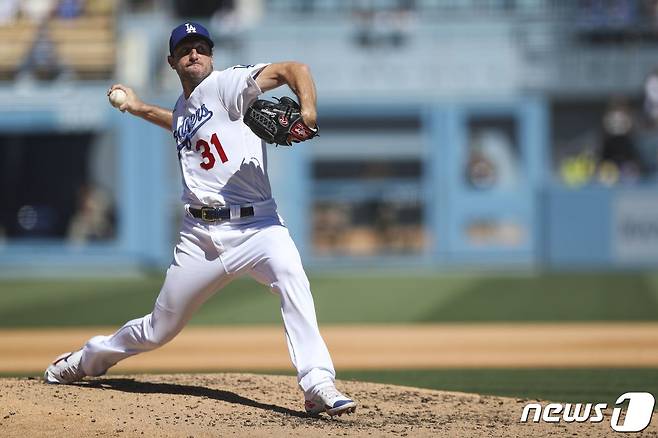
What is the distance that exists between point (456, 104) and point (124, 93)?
13.1 m

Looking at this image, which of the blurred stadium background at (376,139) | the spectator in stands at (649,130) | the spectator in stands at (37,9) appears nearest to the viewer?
the blurred stadium background at (376,139)

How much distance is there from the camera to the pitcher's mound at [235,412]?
5.65m

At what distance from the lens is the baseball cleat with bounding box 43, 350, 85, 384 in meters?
6.57

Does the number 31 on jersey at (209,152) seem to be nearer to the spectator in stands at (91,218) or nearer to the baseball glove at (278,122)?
the baseball glove at (278,122)

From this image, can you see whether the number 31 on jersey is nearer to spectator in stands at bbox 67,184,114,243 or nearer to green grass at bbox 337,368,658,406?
green grass at bbox 337,368,658,406

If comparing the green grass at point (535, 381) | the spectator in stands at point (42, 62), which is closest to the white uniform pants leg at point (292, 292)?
the green grass at point (535, 381)

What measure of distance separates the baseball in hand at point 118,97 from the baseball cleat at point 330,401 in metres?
1.90

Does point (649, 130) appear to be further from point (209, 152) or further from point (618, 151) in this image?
point (209, 152)

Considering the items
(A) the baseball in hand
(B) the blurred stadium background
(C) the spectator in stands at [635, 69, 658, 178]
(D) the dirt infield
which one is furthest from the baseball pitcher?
(C) the spectator in stands at [635, 69, 658, 178]

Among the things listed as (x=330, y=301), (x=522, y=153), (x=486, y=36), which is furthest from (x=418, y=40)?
(x=330, y=301)

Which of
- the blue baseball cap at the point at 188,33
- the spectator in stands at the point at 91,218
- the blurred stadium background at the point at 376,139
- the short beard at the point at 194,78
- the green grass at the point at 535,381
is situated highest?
the blurred stadium background at the point at 376,139

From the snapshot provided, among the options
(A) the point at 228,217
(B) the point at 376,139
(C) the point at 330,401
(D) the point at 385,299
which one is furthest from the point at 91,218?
(C) the point at 330,401

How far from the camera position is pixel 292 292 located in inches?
232

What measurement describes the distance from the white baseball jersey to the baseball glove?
201 millimetres
